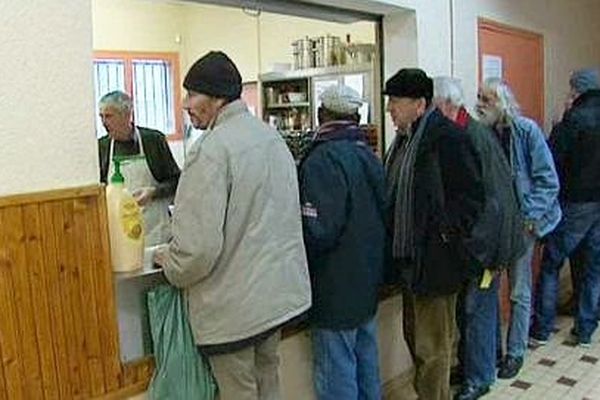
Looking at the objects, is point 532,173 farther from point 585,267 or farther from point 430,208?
point 430,208

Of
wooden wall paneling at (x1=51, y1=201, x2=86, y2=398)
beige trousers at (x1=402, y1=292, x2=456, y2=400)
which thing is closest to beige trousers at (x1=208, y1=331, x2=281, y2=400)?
wooden wall paneling at (x1=51, y1=201, x2=86, y2=398)

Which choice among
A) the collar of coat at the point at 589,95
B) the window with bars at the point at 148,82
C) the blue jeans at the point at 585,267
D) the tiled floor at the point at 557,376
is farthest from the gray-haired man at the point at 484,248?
the window with bars at the point at 148,82

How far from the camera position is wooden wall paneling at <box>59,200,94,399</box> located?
1663mm

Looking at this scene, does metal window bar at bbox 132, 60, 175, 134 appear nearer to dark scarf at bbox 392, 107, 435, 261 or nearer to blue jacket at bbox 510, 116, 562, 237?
dark scarf at bbox 392, 107, 435, 261

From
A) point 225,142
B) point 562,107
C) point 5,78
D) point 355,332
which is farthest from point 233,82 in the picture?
point 562,107

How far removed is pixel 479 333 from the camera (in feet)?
9.83

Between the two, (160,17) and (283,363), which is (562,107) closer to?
(160,17)

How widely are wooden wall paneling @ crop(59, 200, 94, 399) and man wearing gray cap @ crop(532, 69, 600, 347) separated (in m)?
2.87

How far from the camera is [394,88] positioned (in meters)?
2.54

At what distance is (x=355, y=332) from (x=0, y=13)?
62.9 inches

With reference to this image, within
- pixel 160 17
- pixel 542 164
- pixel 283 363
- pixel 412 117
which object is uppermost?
pixel 160 17

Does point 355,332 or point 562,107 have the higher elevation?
point 562,107

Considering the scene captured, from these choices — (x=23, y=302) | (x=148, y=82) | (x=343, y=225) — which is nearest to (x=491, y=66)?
(x=343, y=225)

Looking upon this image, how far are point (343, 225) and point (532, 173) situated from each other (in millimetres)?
1473
